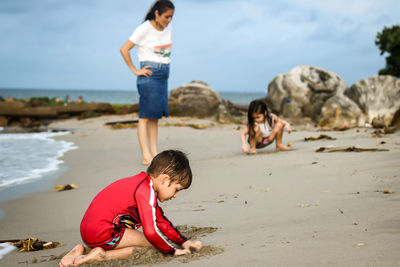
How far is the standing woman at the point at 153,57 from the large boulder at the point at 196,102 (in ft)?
26.6

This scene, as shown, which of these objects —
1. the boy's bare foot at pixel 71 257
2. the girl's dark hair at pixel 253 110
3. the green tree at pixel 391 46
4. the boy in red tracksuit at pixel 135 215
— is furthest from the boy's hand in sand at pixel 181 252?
the green tree at pixel 391 46

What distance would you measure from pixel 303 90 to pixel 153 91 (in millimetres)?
8993

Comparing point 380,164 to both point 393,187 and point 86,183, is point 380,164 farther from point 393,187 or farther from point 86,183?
point 86,183

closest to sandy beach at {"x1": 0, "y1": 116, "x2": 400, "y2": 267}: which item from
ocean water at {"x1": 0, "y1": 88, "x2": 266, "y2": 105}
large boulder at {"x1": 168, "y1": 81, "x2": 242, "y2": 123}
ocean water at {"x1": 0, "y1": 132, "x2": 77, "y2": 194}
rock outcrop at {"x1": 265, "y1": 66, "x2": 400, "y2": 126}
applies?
ocean water at {"x1": 0, "y1": 132, "x2": 77, "y2": 194}

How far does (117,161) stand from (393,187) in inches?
167

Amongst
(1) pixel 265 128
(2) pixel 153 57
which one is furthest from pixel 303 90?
(2) pixel 153 57

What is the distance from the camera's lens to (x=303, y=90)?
44.4ft

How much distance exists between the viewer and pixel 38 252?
8.48ft

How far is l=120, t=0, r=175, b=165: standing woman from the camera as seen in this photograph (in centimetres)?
553

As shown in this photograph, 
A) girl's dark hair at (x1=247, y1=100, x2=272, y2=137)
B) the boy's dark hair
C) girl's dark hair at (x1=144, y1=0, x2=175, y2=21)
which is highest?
girl's dark hair at (x1=144, y1=0, x2=175, y2=21)

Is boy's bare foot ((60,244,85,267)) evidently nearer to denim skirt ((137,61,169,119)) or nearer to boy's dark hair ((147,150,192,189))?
boy's dark hair ((147,150,192,189))

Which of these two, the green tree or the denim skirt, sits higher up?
the green tree

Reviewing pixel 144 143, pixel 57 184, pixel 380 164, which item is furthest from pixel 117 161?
pixel 380 164

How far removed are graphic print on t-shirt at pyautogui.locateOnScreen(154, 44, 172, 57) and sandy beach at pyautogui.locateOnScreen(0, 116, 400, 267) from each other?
159cm
